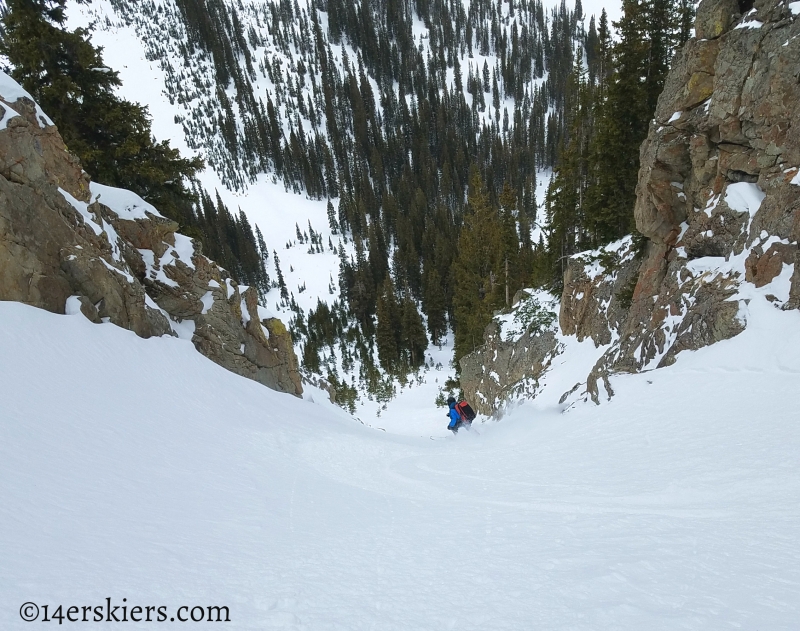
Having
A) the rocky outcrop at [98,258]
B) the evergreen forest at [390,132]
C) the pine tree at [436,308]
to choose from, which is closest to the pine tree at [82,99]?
the evergreen forest at [390,132]

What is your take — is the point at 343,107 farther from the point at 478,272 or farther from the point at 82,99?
the point at 82,99

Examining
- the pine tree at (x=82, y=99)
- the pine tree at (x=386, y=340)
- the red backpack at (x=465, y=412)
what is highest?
the pine tree at (x=82, y=99)

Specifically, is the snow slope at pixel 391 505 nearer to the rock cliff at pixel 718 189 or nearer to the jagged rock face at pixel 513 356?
the rock cliff at pixel 718 189

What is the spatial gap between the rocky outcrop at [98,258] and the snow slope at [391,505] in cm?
81

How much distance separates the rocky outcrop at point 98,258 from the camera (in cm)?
741

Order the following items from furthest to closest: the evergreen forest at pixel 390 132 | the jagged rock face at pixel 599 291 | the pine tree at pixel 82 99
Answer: the jagged rock face at pixel 599 291 < the evergreen forest at pixel 390 132 < the pine tree at pixel 82 99

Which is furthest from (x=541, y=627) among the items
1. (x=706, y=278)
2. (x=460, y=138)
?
(x=460, y=138)

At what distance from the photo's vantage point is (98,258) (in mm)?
8617

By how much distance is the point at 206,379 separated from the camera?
29.4ft

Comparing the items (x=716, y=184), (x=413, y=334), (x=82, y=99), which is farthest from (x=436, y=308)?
(x=82, y=99)

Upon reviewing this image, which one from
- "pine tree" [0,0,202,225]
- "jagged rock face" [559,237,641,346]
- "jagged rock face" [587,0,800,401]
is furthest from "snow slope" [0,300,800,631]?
"pine tree" [0,0,202,225]

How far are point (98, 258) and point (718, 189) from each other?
15261 mm

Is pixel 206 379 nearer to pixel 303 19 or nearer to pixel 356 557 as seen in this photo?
pixel 356 557

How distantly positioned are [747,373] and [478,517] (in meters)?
5.91
